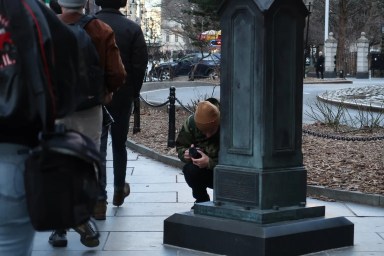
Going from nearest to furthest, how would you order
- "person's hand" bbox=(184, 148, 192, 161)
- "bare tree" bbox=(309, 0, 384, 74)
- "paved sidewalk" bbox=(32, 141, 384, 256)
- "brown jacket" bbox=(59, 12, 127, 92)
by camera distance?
"brown jacket" bbox=(59, 12, 127, 92), "paved sidewalk" bbox=(32, 141, 384, 256), "person's hand" bbox=(184, 148, 192, 161), "bare tree" bbox=(309, 0, 384, 74)

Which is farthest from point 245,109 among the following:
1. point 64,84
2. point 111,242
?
point 64,84

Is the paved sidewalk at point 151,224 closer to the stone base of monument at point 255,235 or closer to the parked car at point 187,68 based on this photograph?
the stone base of monument at point 255,235

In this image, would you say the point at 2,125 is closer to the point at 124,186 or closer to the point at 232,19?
the point at 232,19

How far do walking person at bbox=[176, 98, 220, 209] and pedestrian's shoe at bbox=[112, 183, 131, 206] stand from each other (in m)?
1.02

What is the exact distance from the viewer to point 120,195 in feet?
24.3

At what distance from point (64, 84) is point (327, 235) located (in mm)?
3289

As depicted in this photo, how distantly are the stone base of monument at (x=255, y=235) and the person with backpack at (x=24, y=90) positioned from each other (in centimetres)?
258

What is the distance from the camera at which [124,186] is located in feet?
24.2

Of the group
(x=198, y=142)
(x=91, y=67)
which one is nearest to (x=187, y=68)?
(x=198, y=142)

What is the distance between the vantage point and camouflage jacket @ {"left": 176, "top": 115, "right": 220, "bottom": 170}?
250 inches

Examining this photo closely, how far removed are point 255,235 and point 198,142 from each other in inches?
51.8

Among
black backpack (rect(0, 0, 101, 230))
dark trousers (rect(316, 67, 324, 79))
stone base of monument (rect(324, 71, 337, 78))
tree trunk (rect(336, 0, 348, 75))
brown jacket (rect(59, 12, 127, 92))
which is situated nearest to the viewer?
black backpack (rect(0, 0, 101, 230))

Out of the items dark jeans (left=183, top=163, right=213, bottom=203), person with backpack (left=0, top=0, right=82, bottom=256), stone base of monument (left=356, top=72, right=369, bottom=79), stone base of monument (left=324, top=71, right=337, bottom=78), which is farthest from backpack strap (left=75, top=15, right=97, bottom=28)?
stone base of monument (left=356, top=72, right=369, bottom=79)

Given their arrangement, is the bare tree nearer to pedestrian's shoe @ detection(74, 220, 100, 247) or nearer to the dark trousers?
the dark trousers
